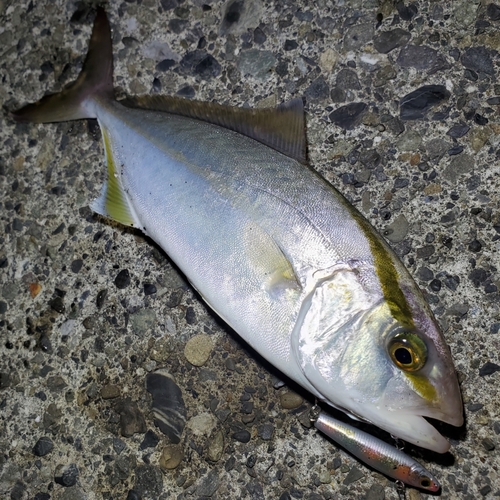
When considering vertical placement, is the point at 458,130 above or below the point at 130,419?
above

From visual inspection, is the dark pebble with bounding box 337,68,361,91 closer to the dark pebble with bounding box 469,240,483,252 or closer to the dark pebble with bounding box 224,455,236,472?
the dark pebble with bounding box 469,240,483,252

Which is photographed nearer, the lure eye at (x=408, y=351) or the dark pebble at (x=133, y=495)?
the lure eye at (x=408, y=351)

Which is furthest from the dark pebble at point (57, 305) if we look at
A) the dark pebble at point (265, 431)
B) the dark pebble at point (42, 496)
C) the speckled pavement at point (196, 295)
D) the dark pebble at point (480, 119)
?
the dark pebble at point (480, 119)

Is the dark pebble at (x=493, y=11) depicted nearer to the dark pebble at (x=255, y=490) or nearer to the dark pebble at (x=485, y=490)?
the dark pebble at (x=485, y=490)

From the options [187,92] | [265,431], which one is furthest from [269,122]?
[265,431]

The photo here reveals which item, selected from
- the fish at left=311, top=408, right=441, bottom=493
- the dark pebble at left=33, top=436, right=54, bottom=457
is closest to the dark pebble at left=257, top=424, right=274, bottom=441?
the fish at left=311, top=408, right=441, bottom=493

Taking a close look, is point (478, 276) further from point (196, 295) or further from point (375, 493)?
point (196, 295)

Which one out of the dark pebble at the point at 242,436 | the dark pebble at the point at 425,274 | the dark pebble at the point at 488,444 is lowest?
the dark pebble at the point at 242,436
